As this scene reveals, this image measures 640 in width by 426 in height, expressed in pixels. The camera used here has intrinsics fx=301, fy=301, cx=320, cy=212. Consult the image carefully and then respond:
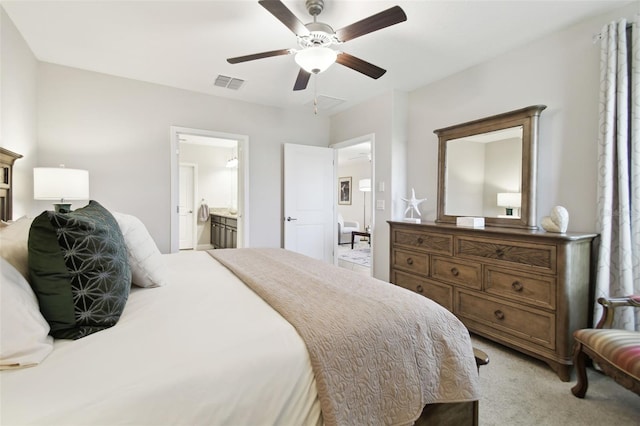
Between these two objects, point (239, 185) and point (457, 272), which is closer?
point (457, 272)

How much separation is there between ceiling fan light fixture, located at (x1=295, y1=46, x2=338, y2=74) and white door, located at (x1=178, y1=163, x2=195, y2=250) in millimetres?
5684

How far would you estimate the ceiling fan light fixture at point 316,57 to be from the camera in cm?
203

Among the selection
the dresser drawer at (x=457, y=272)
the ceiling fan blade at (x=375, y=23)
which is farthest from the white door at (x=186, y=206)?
the ceiling fan blade at (x=375, y=23)

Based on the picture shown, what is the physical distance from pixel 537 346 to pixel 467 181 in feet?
5.42

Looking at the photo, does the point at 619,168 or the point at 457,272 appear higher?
the point at 619,168

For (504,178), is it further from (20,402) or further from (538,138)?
(20,402)

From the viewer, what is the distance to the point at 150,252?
5.08 ft

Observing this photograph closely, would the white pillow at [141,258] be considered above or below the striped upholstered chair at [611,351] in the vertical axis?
above

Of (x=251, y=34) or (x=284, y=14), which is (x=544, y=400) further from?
(x=251, y=34)

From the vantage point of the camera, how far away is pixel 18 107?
8.36 feet

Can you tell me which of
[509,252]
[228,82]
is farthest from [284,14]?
[509,252]

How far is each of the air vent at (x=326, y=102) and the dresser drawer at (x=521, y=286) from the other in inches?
111

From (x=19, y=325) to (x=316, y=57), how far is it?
2006mm

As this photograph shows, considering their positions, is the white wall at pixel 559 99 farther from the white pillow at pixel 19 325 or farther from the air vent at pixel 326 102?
the white pillow at pixel 19 325
